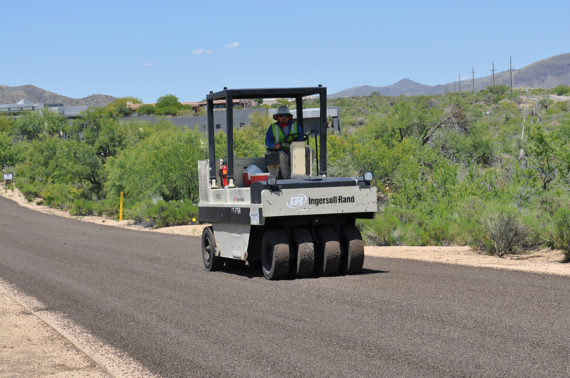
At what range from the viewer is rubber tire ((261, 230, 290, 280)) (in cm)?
1259

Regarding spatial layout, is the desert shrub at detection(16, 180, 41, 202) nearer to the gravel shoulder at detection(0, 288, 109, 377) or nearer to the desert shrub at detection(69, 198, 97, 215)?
the desert shrub at detection(69, 198, 97, 215)

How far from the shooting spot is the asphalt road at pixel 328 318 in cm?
715

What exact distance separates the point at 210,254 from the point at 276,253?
2905mm

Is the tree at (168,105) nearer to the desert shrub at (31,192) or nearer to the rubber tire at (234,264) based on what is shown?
the desert shrub at (31,192)

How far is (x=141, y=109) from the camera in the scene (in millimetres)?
157625

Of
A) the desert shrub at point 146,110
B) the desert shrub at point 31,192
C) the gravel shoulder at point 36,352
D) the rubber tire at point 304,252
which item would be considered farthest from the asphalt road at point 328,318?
the desert shrub at point 146,110

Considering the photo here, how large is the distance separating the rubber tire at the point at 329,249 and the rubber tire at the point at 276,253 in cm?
64

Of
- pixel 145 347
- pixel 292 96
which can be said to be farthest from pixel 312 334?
pixel 292 96

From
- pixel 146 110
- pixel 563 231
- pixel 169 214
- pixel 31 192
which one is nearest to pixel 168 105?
pixel 146 110

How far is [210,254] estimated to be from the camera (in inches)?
597

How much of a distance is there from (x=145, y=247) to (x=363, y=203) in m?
10.8

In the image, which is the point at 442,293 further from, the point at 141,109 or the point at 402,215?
the point at 141,109

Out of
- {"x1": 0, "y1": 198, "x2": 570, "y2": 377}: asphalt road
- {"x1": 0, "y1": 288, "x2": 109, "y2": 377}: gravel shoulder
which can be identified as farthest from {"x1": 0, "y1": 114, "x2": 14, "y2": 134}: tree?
{"x1": 0, "y1": 288, "x2": 109, "y2": 377}: gravel shoulder

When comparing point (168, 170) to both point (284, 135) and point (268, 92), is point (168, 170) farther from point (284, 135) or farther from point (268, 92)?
point (268, 92)
